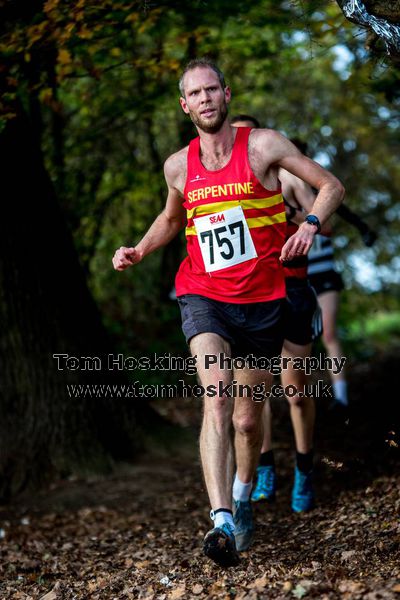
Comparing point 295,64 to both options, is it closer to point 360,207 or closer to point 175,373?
point 175,373

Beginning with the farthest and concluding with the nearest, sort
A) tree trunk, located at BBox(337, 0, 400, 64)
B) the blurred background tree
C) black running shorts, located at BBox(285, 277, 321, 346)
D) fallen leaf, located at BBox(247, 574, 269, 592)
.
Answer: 1. the blurred background tree
2. black running shorts, located at BBox(285, 277, 321, 346)
3. tree trunk, located at BBox(337, 0, 400, 64)
4. fallen leaf, located at BBox(247, 574, 269, 592)

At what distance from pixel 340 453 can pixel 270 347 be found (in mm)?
2700

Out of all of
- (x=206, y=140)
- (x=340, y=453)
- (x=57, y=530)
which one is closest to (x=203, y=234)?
(x=206, y=140)

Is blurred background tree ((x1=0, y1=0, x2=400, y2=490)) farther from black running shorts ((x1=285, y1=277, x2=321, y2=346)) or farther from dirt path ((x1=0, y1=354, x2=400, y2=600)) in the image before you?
black running shorts ((x1=285, y1=277, x2=321, y2=346))

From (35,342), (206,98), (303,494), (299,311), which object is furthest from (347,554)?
(35,342)

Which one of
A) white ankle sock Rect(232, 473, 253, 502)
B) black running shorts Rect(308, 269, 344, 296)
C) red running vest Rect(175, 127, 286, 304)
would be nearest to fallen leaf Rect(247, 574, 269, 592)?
white ankle sock Rect(232, 473, 253, 502)

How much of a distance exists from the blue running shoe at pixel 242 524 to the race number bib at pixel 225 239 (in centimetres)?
137

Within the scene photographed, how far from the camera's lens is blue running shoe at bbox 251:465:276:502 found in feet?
17.5

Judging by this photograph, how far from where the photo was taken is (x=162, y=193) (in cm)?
1095

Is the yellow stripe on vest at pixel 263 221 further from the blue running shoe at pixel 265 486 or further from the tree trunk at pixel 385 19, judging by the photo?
the blue running shoe at pixel 265 486

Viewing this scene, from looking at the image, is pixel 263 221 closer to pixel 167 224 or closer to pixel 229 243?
pixel 229 243

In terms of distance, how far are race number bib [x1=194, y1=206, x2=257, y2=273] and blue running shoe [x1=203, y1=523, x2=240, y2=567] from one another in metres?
1.38

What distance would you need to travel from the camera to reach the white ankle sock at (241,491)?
4.38 meters

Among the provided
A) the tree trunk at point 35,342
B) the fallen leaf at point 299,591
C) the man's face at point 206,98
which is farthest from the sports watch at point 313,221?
the tree trunk at point 35,342
